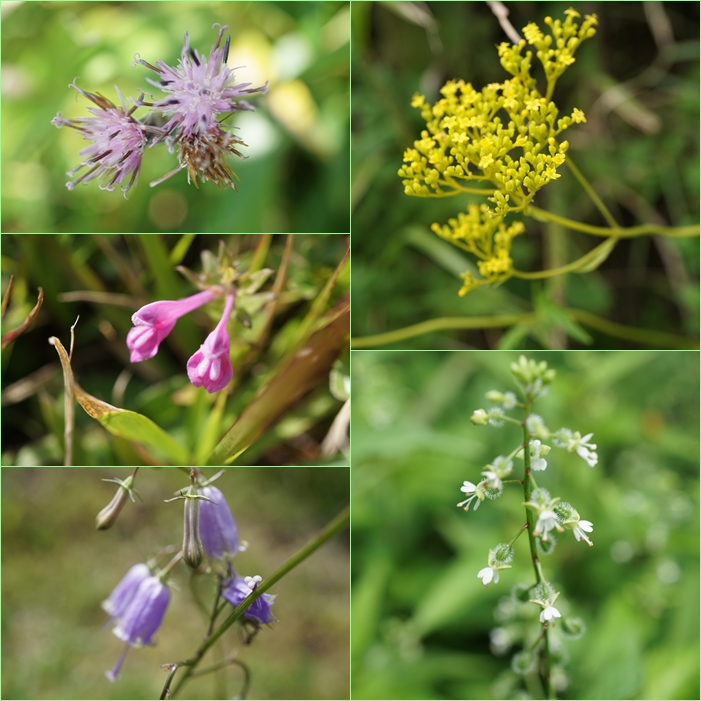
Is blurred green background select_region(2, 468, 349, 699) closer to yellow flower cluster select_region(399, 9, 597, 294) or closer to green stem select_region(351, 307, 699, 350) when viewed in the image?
green stem select_region(351, 307, 699, 350)

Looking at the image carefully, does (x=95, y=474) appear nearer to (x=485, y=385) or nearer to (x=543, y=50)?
(x=485, y=385)

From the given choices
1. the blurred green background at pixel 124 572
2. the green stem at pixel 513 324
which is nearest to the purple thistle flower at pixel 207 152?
the green stem at pixel 513 324

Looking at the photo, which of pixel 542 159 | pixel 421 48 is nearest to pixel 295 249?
pixel 542 159

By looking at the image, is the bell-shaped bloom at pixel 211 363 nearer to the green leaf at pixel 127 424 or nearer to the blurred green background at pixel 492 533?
→ the green leaf at pixel 127 424

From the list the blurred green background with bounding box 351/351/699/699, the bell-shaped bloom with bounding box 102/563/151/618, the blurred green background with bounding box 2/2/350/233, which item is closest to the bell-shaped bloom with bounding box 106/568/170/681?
the bell-shaped bloom with bounding box 102/563/151/618

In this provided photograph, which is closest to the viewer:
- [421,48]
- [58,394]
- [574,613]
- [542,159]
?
[542,159]

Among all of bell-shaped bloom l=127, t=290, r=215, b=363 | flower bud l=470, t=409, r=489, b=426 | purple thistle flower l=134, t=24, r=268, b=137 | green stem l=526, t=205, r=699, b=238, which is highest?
purple thistle flower l=134, t=24, r=268, b=137
